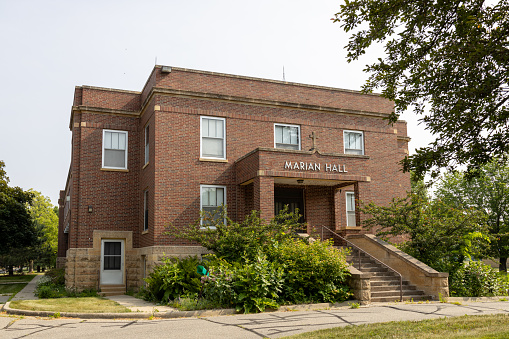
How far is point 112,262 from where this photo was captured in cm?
2064

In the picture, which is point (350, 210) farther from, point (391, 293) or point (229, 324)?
point (229, 324)

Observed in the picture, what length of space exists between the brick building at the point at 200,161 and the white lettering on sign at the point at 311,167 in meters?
0.04

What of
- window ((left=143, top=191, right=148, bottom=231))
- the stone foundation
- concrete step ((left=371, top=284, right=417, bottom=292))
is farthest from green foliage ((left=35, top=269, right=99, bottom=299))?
concrete step ((left=371, top=284, right=417, bottom=292))

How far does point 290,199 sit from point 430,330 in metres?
12.3

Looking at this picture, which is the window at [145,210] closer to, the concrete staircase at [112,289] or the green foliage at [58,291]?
the concrete staircase at [112,289]

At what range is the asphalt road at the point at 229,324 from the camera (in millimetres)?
9984

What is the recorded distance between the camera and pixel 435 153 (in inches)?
335

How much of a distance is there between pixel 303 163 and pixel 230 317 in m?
7.89

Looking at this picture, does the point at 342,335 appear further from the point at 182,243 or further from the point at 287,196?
the point at 287,196

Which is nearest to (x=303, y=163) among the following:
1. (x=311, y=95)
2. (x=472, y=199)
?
(x=311, y=95)

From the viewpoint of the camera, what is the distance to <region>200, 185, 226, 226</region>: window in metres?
19.5

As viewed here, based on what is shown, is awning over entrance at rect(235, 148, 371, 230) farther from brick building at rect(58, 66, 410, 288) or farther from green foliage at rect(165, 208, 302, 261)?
green foliage at rect(165, 208, 302, 261)

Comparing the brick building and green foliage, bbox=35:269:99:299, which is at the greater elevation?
the brick building

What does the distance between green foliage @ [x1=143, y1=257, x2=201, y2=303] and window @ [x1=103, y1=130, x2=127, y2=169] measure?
22.7ft
